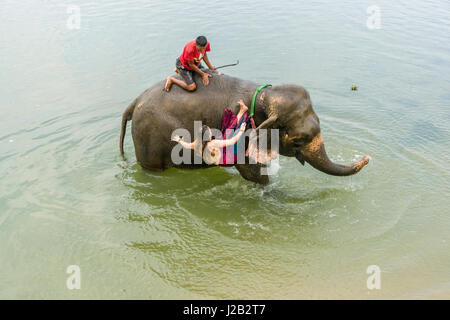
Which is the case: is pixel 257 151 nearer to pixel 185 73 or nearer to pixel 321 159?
pixel 321 159

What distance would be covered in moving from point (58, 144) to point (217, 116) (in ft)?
9.78

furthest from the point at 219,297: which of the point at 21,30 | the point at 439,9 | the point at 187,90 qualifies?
the point at 439,9

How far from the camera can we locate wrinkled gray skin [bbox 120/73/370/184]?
472 cm

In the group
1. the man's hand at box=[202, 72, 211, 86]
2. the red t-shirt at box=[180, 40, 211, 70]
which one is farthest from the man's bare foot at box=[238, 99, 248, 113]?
the red t-shirt at box=[180, 40, 211, 70]

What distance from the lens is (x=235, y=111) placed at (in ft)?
16.3

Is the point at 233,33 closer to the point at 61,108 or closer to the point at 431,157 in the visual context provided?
the point at 61,108

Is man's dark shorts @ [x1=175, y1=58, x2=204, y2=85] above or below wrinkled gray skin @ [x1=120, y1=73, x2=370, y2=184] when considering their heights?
above

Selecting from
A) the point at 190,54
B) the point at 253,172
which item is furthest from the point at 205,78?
the point at 253,172

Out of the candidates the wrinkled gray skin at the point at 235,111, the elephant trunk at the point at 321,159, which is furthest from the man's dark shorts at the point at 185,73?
the elephant trunk at the point at 321,159

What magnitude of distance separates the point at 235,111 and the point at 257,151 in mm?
545

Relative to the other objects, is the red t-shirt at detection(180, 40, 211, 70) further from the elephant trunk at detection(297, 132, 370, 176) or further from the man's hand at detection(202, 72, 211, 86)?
the elephant trunk at detection(297, 132, 370, 176)

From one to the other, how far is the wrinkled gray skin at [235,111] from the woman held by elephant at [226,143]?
0.12m

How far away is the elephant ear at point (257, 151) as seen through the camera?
4.84 meters

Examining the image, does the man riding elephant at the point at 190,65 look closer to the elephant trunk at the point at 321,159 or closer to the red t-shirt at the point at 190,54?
the red t-shirt at the point at 190,54
